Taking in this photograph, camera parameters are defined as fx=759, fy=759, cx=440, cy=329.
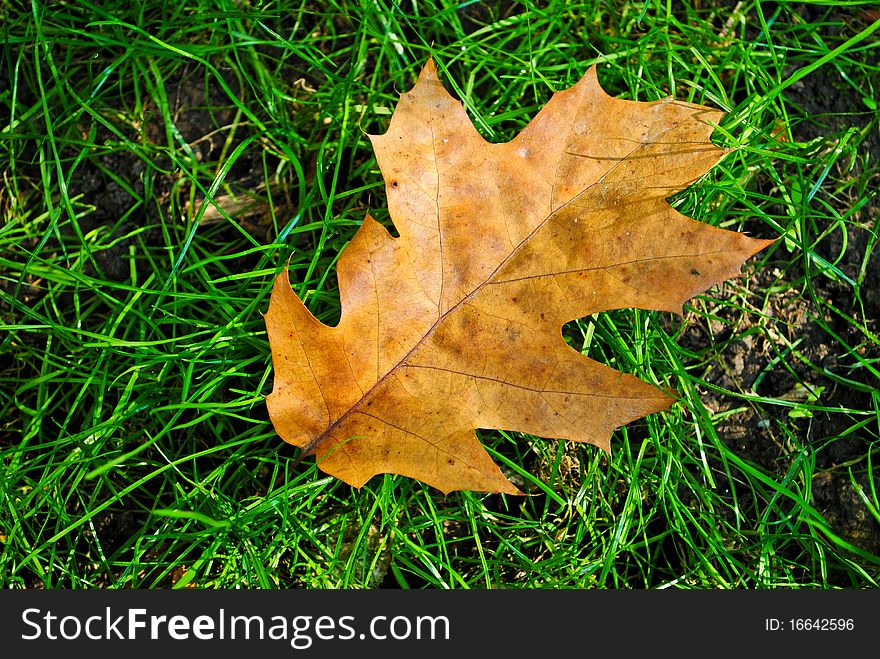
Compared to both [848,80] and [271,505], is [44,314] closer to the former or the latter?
[271,505]

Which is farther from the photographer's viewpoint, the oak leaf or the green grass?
the green grass

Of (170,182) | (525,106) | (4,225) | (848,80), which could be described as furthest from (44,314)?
(848,80)

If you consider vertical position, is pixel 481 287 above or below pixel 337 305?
above

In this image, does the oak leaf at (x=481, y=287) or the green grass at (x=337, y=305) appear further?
the green grass at (x=337, y=305)
